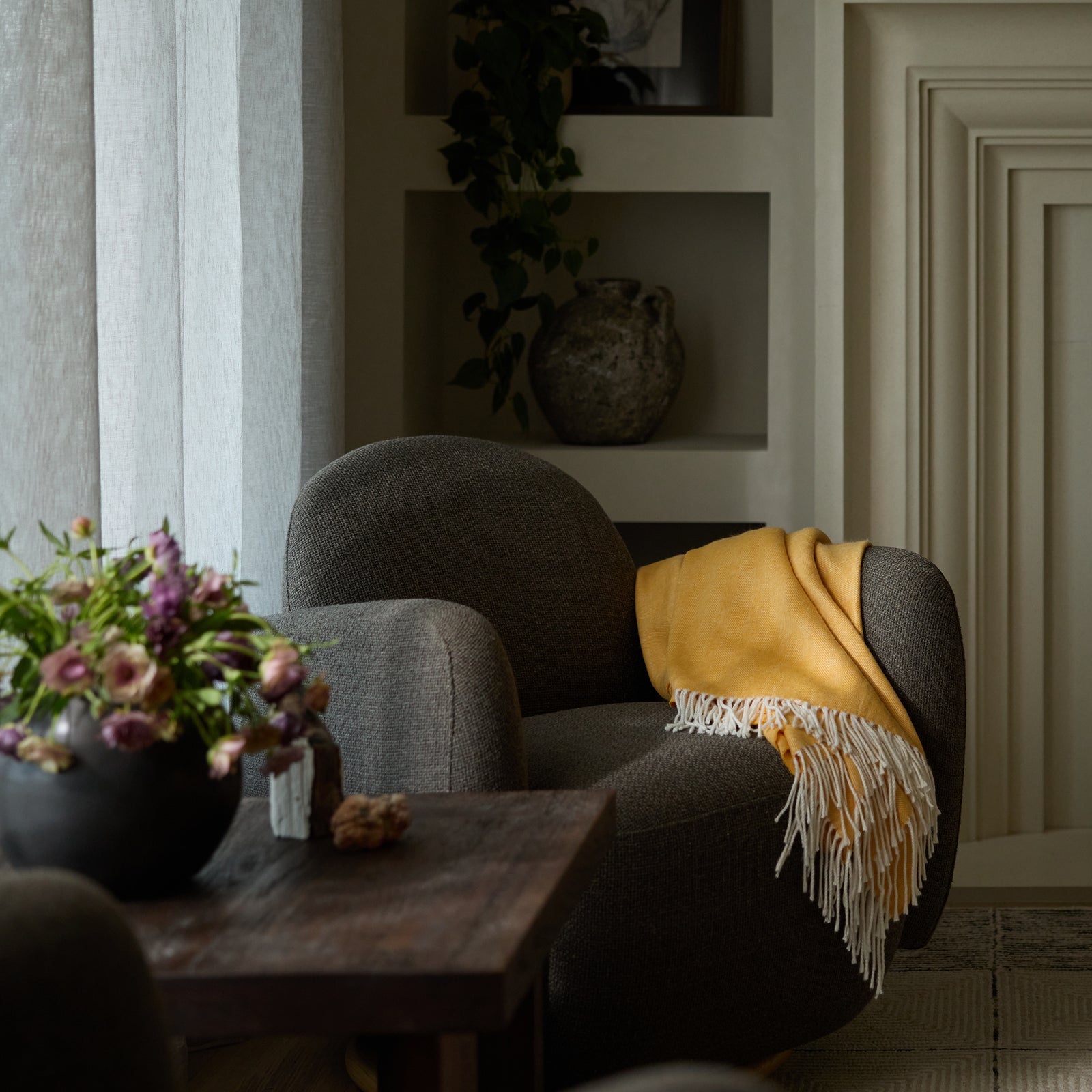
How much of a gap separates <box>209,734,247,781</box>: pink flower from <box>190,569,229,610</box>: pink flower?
9 cm

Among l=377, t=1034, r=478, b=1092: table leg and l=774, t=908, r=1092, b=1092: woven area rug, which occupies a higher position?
l=377, t=1034, r=478, b=1092: table leg

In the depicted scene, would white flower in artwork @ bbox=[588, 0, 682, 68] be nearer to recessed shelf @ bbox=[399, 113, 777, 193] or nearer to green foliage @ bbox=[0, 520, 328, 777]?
recessed shelf @ bbox=[399, 113, 777, 193]

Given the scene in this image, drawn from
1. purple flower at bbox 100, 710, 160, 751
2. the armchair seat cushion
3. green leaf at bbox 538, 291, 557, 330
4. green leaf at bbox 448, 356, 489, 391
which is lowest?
the armchair seat cushion

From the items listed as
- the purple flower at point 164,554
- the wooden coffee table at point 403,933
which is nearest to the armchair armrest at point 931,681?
the wooden coffee table at point 403,933

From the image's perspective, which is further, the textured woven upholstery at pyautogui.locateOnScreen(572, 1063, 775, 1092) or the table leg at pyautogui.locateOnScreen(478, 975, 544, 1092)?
the table leg at pyautogui.locateOnScreen(478, 975, 544, 1092)

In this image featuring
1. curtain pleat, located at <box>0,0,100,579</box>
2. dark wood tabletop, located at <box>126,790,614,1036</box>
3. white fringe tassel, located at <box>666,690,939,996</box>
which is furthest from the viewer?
white fringe tassel, located at <box>666,690,939,996</box>

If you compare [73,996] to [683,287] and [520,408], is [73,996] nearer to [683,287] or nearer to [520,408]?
[520,408]

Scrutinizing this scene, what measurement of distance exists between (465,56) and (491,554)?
48.7 inches

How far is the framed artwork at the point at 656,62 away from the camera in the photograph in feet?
9.46

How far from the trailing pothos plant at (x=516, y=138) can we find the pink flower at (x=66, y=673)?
1.99 m

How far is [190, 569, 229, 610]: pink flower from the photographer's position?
3.09 ft

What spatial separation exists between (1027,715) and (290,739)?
6.69ft

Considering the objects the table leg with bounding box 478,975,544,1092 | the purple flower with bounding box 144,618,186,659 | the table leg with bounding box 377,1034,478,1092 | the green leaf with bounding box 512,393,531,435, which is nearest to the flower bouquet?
the purple flower with bounding box 144,618,186,659

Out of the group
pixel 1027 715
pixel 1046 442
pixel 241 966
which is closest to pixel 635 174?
pixel 1046 442
